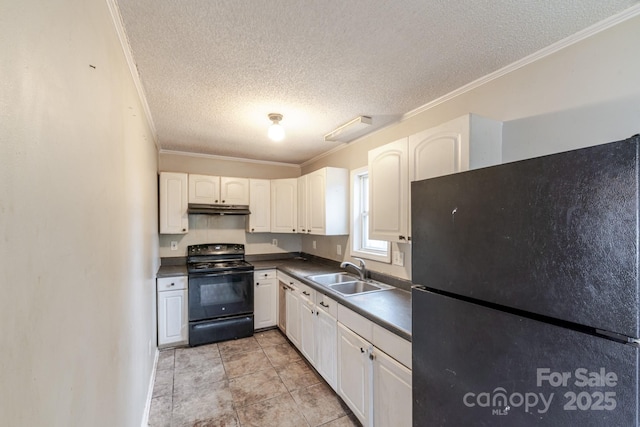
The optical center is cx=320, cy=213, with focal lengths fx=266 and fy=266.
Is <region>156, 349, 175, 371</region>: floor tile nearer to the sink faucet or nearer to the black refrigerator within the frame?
the sink faucet

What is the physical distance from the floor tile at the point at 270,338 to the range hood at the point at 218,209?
160 centimetres

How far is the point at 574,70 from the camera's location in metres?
1.36

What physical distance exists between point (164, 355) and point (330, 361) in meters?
1.91

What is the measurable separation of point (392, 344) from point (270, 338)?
2.18 metres

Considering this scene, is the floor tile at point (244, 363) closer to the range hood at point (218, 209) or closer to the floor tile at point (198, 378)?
the floor tile at point (198, 378)

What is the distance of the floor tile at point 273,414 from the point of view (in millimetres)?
1953

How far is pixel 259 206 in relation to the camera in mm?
3834

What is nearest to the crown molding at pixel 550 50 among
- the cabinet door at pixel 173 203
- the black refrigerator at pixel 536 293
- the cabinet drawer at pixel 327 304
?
the black refrigerator at pixel 536 293

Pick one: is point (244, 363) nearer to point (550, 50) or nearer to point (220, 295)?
point (220, 295)

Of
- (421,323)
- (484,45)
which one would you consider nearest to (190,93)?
(484,45)

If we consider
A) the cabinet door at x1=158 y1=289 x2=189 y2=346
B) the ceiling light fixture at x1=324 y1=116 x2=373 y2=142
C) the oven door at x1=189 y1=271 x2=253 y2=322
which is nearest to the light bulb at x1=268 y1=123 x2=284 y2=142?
the ceiling light fixture at x1=324 y1=116 x2=373 y2=142

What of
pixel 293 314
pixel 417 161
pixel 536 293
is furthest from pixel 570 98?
pixel 293 314

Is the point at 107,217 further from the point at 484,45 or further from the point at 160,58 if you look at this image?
the point at 484,45

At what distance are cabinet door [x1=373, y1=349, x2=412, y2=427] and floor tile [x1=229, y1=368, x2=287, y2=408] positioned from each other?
0.99 m
